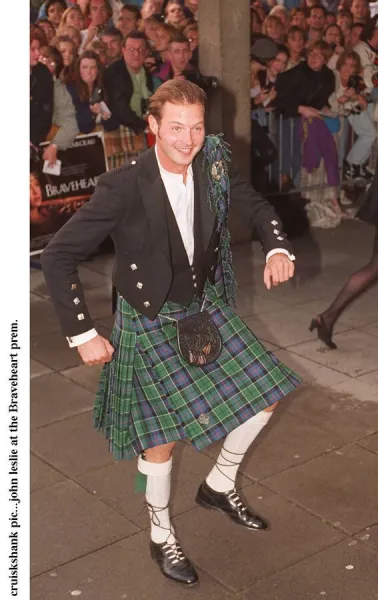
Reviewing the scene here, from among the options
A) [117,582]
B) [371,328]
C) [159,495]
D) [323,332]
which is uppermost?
[159,495]

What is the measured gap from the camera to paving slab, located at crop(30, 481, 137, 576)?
4.64 m

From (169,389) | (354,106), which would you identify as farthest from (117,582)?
(354,106)

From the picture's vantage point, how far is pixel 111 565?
4.52 metres

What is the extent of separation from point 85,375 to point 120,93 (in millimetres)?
3778

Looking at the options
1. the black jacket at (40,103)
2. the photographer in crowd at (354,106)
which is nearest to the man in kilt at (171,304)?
the black jacket at (40,103)

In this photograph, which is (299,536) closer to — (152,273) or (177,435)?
(177,435)

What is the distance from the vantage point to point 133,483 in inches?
209

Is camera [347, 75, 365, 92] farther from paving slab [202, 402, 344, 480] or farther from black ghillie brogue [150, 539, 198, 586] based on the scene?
black ghillie brogue [150, 539, 198, 586]

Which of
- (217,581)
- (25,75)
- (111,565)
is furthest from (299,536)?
(25,75)

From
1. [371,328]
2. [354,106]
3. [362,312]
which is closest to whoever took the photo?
[371,328]

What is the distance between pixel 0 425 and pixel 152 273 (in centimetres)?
132

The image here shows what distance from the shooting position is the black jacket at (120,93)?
31.5ft

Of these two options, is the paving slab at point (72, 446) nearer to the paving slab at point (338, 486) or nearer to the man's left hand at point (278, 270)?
the paving slab at point (338, 486)

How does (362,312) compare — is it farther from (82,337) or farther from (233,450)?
(82,337)
